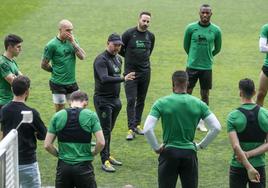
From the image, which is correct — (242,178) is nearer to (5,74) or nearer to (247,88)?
(247,88)

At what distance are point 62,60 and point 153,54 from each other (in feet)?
24.3

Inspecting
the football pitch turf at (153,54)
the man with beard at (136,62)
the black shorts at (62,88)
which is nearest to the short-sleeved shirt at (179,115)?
the football pitch turf at (153,54)

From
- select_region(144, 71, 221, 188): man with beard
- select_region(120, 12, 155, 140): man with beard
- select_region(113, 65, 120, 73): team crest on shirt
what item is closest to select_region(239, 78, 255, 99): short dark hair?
select_region(144, 71, 221, 188): man with beard

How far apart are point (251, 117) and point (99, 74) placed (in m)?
3.02

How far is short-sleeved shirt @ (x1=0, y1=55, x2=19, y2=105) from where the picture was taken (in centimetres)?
1027

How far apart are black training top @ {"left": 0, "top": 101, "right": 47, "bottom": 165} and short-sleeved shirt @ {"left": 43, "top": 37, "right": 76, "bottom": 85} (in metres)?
3.35

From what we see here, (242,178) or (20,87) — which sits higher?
(20,87)

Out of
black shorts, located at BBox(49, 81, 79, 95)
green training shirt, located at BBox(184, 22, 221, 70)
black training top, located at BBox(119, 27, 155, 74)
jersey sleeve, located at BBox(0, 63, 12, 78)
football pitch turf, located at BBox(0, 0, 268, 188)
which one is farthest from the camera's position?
green training shirt, located at BBox(184, 22, 221, 70)

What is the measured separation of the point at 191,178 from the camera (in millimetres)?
8477

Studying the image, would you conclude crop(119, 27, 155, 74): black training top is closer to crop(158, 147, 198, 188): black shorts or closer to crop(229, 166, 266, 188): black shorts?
crop(158, 147, 198, 188): black shorts

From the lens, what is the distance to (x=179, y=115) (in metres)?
8.30

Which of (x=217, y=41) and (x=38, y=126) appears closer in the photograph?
(x=38, y=126)

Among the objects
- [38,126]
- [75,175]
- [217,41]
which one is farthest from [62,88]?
[75,175]

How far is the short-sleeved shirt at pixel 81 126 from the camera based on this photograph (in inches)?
324
